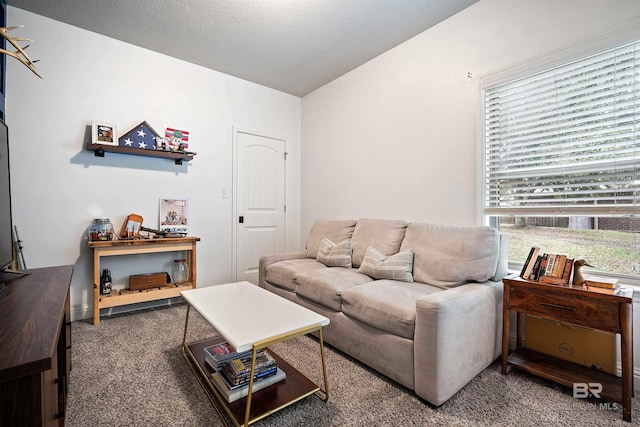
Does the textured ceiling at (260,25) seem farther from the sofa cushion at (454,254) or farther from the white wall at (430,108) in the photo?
the sofa cushion at (454,254)

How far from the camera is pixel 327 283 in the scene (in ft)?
7.35

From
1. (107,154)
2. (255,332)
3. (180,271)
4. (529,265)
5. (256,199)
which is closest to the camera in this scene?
(255,332)

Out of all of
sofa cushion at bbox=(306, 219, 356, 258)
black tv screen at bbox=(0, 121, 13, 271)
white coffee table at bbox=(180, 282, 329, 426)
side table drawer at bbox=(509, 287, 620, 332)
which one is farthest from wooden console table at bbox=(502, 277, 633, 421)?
black tv screen at bbox=(0, 121, 13, 271)

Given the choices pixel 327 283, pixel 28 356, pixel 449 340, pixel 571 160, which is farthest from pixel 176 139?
pixel 571 160

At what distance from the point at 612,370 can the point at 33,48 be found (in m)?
4.86

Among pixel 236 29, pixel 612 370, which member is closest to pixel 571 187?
pixel 612 370

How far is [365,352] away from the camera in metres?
1.87

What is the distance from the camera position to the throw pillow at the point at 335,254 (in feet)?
9.23

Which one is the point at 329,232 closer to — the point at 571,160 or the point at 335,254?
the point at 335,254

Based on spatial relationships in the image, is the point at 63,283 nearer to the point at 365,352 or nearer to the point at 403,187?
the point at 365,352

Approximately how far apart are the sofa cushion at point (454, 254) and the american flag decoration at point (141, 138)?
2.74 meters

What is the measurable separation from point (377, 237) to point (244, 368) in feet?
5.34
